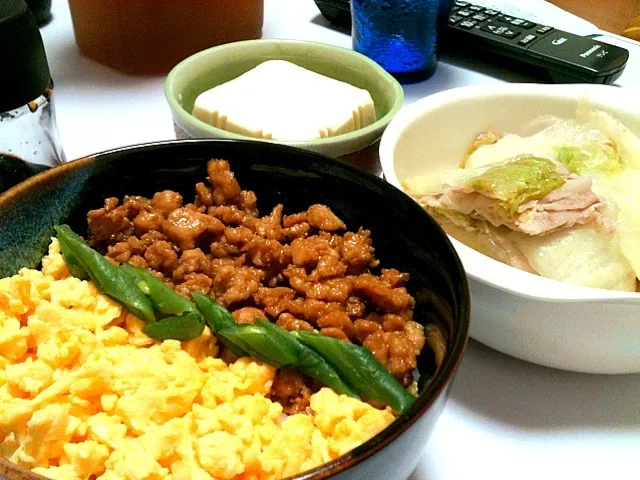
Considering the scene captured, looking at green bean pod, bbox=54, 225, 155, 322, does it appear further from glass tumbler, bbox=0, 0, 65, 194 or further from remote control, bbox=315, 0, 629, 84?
remote control, bbox=315, 0, 629, 84

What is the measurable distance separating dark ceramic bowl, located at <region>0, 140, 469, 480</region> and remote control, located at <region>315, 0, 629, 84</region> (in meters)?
0.69

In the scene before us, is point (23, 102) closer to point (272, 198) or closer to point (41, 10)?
point (272, 198)

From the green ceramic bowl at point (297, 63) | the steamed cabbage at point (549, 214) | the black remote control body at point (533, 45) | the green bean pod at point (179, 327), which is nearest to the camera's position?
the green bean pod at point (179, 327)

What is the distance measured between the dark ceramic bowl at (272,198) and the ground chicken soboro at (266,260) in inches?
0.6

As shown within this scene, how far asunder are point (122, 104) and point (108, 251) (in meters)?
0.57

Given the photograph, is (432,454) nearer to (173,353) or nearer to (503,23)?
(173,353)

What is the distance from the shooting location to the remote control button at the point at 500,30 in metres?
1.33

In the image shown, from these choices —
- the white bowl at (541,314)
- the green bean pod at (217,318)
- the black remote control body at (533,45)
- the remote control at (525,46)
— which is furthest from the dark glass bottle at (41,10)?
the green bean pod at (217,318)

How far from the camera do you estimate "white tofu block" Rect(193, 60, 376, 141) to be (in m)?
0.90

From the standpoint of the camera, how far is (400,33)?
1.27 m

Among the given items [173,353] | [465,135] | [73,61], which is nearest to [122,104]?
[73,61]

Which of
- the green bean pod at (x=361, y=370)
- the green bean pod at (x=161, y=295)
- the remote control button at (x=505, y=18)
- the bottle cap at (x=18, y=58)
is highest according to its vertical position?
the bottle cap at (x=18, y=58)

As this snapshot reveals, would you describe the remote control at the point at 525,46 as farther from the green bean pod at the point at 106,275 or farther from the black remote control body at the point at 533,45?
the green bean pod at the point at 106,275

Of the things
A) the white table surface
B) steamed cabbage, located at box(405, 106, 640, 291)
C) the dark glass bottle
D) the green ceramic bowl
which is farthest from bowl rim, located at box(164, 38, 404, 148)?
the dark glass bottle
